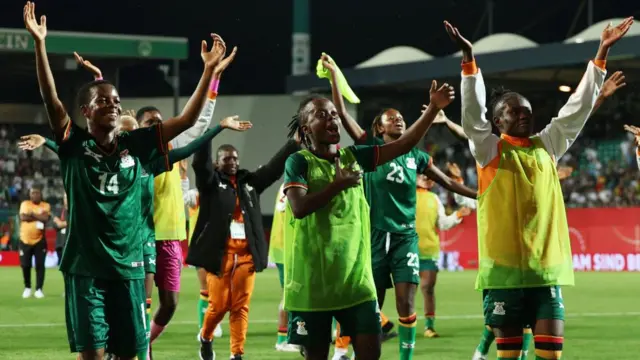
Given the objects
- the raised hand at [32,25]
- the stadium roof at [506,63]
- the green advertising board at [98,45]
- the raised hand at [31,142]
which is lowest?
the raised hand at [31,142]

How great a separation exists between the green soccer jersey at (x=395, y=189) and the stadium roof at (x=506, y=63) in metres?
30.7

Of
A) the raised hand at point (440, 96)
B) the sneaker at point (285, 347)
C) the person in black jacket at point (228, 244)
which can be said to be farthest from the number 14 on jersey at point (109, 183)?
the sneaker at point (285, 347)

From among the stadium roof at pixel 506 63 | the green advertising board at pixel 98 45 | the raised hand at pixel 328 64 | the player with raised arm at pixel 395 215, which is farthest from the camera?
the green advertising board at pixel 98 45

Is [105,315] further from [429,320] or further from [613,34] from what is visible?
[429,320]

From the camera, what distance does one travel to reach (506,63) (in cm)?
4422

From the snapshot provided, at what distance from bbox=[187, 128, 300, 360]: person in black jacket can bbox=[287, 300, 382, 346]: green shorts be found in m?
3.80

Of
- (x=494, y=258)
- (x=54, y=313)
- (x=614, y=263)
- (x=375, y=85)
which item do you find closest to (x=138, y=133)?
(x=494, y=258)

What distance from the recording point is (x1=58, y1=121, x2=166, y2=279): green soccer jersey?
7.32 metres

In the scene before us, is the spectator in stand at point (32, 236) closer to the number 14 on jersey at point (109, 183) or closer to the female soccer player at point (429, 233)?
the female soccer player at point (429, 233)

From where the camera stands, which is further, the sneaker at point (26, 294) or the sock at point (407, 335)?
the sneaker at point (26, 294)

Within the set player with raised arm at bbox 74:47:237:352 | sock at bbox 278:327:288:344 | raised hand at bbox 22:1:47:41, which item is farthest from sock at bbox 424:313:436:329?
raised hand at bbox 22:1:47:41

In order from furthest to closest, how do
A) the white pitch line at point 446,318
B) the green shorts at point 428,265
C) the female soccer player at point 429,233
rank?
the white pitch line at point 446,318 → the green shorts at point 428,265 → the female soccer player at point 429,233

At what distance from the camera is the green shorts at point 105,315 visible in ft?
24.1

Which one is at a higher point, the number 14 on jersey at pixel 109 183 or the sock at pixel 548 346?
the number 14 on jersey at pixel 109 183
